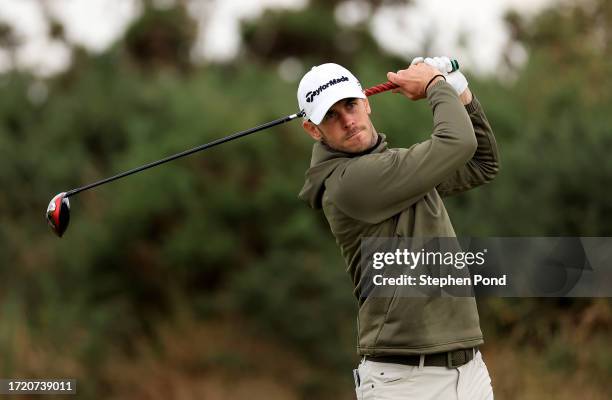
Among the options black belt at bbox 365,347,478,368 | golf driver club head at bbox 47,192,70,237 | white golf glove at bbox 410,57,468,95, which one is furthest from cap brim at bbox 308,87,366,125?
golf driver club head at bbox 47,192,70,237

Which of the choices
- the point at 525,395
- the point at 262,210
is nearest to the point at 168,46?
the point at 262,210

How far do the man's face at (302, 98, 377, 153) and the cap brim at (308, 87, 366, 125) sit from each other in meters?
0.03

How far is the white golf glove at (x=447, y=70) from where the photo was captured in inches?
123

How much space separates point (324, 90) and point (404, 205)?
46cm

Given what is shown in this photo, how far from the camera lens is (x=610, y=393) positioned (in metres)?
6.75

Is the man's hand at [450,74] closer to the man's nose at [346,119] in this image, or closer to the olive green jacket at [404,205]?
the olive green jacket at [404,205]

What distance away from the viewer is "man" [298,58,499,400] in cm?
287

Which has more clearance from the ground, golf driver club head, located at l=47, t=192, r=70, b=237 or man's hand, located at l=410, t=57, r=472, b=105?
golf driver club head, located at l=47, t=192, r=70, b=237

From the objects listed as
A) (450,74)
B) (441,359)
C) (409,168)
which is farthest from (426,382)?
(450,74)

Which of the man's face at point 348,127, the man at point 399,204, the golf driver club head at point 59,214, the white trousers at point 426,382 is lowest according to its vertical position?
the white trousers at point 426,382

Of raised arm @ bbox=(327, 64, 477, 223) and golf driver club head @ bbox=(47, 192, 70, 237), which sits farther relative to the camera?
golf driver club head @ bbox=(47, 192, 70, 237)

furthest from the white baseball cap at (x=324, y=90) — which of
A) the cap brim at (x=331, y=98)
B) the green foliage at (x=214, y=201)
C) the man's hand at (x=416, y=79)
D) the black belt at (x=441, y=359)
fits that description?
the green foliage at (x=214, y=201)

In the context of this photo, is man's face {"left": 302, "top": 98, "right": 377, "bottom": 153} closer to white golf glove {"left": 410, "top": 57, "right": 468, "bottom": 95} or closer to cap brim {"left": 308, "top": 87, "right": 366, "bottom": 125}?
cap brim {"left": 308, "top": 87, "right": 366, "bottom": 125}

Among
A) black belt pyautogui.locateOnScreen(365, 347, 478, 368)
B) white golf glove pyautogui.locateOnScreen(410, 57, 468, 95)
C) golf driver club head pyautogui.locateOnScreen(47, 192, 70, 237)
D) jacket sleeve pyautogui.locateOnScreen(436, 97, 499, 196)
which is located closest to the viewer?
black belt pyautogui.locateOnScreen(365, 347, 478, 368)
